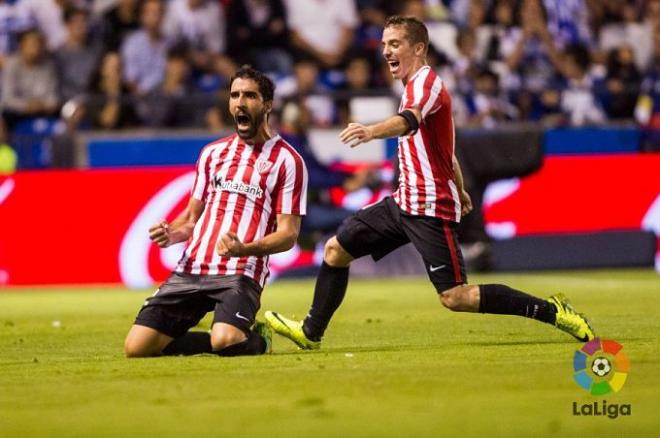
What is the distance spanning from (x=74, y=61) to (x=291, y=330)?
30.5ft

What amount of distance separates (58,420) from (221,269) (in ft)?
8.73

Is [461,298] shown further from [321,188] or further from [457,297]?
[321,188]

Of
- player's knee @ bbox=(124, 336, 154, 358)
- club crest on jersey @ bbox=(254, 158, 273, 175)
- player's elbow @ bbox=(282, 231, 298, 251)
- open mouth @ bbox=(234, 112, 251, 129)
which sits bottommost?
player's knee @ bbox=(124, 336, 154, 358)

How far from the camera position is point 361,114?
17344 mm

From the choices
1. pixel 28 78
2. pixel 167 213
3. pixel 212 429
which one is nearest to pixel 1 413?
pixel 212 429

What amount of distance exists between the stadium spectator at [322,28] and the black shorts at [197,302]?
1057 cm

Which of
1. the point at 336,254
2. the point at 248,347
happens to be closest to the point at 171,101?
the point at 336,254

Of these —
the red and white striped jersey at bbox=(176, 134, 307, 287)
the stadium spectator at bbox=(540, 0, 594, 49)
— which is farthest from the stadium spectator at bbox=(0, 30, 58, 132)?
the red and white striped jersey at bbox=(176, 134, 307, 287)

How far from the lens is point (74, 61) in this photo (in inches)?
678

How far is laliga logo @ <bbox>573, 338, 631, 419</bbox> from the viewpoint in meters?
5.93

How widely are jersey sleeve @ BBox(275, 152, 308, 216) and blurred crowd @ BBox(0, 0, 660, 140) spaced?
24.9 feet

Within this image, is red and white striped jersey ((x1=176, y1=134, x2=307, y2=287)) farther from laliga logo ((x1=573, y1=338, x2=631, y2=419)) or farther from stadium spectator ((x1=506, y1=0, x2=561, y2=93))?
stadium spectator ((x1=506, y1=0, x2=561, y2=93))

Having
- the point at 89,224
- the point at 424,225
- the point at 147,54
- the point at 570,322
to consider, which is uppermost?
the point at 424,225

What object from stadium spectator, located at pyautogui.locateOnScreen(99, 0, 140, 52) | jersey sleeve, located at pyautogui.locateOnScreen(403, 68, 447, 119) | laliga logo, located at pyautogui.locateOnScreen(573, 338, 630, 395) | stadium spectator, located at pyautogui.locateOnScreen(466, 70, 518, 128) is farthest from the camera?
stadium spectator, located at pyautogui.locateOnScreen(466, 70, 518, 128)
